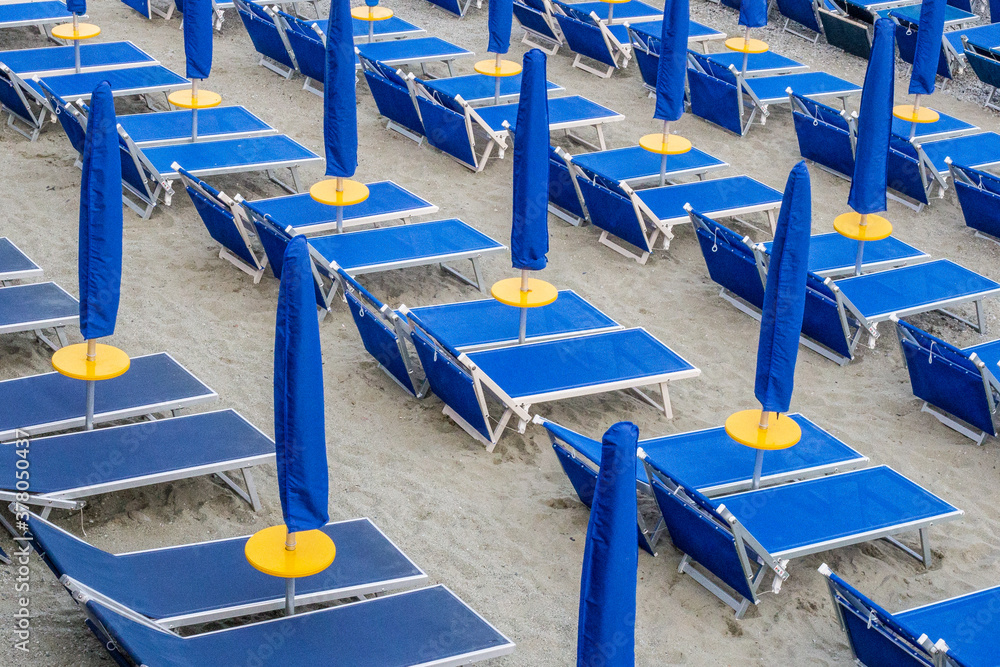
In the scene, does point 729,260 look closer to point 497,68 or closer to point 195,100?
point 497,68

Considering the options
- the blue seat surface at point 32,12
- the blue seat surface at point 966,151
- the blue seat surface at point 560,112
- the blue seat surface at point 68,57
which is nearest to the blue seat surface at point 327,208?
the blue seat surface at point 560,112

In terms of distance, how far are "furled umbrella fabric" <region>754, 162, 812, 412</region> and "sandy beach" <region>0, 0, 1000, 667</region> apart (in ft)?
4.58

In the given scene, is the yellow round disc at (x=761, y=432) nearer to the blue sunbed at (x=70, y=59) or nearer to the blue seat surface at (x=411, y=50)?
the blue seat surface at (x=411, y=50)

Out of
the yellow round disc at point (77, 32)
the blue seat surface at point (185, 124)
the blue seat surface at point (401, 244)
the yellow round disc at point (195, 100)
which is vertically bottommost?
the blue seat surface at point (401, 244)

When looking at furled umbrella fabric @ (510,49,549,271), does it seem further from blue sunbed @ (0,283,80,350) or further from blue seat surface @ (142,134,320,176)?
blue seat surface @ (142,134,320,176)

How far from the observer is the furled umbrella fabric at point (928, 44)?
12172 millimetres

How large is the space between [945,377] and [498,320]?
3.39 metres

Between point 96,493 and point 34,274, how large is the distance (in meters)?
2.78

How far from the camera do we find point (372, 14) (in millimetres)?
15656

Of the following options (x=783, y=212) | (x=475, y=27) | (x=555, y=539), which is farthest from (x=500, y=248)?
(x=475, y=27)

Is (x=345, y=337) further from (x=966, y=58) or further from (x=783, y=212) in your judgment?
(x=966, y=58)

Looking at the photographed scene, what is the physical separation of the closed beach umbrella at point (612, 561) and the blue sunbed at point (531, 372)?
343 cm

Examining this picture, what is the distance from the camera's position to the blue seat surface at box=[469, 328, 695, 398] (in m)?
9.06

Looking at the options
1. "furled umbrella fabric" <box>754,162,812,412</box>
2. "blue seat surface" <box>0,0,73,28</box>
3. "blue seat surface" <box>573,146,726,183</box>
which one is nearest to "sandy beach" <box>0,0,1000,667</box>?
"blue seat surface" <box>573,146,726,183</box>
